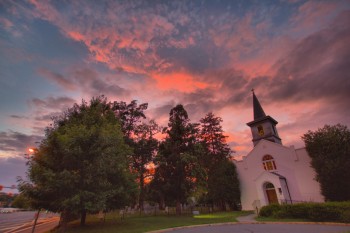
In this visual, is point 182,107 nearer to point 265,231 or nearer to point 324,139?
point 324,139

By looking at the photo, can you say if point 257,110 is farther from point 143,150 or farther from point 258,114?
point 143,150

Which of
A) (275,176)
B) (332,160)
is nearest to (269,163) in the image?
(275,176)

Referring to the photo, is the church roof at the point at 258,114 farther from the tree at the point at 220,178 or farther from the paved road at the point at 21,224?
the paved road at the point at 21,224

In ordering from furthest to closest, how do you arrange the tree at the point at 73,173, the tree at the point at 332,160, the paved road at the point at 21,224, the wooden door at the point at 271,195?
the wooden door at the point at 271,195, the tree at the point at 332,160, the paved road at the point at 21,224, the tree at the point at 73,173

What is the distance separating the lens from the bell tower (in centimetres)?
3699

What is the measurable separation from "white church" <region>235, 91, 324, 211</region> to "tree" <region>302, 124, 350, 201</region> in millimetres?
2437

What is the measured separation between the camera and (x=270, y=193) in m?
29.2

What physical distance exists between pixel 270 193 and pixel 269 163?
4729 mm

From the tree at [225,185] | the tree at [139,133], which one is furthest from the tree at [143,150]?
Result: the tree at [225,185]

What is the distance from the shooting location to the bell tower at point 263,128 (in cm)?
3699

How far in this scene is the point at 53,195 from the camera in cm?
1602

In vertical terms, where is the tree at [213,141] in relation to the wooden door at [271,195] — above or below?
above

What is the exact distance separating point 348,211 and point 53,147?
21989 mm

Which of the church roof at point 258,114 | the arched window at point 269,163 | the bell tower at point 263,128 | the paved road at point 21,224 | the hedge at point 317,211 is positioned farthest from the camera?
the church roof at point 258,114
